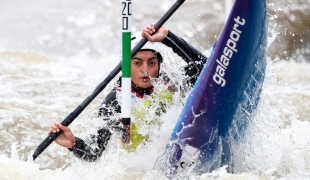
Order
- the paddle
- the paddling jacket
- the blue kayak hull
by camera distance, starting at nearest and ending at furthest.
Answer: the blue kayak hull, the paddle, the paddling jacket

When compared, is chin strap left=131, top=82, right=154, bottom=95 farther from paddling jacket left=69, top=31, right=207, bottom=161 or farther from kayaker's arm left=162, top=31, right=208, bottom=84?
kayaker's arm left=162, top=31, right=208, bottom=84

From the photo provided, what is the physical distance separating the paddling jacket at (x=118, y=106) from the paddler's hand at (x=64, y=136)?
0.05 meters

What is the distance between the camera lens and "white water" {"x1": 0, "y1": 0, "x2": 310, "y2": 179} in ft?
14.8

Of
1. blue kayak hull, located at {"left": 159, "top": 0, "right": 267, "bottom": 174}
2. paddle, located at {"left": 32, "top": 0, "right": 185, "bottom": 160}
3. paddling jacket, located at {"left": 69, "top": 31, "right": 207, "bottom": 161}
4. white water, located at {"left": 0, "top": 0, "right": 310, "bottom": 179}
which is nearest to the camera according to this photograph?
blue kayak hull, located at {"left": 159, "top": 0, "right": 267, "bottom": 174}

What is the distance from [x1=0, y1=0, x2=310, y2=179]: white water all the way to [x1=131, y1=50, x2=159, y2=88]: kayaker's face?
0.29m

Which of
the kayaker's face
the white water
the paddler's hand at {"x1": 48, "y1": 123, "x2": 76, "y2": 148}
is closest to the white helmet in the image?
the kayaker's face

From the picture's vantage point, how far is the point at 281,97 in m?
8.06

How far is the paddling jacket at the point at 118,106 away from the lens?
437 cm

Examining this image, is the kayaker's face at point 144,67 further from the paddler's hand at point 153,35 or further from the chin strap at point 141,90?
the paddler's hand at point 153,35

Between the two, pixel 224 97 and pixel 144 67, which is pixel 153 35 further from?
pixel 224 97

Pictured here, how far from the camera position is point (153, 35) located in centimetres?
430

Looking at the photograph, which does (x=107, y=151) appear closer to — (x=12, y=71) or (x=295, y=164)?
(x=295, y=164)

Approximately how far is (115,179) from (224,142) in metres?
0.80

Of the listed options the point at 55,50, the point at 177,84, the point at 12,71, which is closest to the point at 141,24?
the point at 55,50
